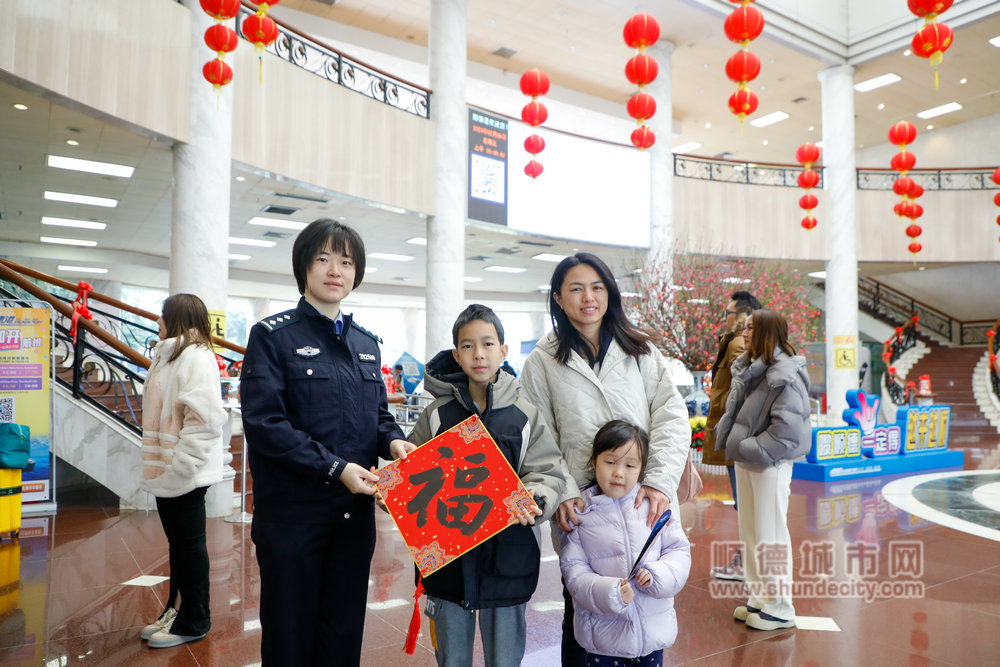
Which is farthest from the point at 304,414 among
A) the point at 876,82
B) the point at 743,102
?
the point at 876,82

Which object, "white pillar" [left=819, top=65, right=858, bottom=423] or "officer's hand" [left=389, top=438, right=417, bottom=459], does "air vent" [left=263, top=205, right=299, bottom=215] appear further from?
"white pillar" [left=819, top=65, right=858, bottom=423]

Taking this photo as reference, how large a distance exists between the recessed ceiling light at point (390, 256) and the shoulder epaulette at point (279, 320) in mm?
13031

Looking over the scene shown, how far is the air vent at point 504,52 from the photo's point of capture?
14.1m

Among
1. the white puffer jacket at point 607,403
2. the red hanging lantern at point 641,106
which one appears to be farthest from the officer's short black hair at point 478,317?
the red hanging lantern at point 641,106

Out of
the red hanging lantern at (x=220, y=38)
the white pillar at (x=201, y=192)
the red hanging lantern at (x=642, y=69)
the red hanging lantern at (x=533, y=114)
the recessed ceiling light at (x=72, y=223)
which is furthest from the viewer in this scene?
the recessed ceiling light at (x=72, y=223)

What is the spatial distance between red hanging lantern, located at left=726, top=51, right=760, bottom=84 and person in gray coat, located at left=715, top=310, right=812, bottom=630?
13.8 ft

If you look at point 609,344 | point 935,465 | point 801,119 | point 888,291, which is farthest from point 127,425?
point 888,291

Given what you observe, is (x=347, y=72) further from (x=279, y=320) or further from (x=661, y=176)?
(x=279, y=320)

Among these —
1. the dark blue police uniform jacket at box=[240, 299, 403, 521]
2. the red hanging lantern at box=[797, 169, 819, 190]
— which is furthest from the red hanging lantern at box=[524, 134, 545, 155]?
the dark blue police uniform jacket at box=[240, 299, 403, 521]

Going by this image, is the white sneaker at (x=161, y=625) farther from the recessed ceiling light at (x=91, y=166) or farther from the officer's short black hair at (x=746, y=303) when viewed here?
the recessed ceiling light at (x=91, y=166)

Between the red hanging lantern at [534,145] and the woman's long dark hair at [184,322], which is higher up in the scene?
the red hanging lantern at [534,145]

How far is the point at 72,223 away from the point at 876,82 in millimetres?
16445

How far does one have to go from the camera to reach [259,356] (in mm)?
1662

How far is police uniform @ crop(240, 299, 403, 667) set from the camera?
164 centimetres
